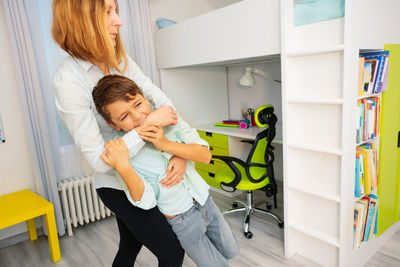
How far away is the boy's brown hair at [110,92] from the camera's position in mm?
922

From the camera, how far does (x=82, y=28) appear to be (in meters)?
0.91

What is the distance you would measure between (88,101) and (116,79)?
12 cm

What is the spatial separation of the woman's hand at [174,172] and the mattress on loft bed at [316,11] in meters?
1.18

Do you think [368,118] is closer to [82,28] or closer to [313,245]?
[313,245]

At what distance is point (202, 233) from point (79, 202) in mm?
1884

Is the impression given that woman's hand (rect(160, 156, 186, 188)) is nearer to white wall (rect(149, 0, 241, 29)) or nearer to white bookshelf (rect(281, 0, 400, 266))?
white bookshelf (rect(281, 0, 400, 266))

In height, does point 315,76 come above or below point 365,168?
above

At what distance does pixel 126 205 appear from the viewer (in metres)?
1.07

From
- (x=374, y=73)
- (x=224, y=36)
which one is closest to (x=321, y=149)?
(x=374, y=73)

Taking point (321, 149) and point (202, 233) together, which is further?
point (321, 149)

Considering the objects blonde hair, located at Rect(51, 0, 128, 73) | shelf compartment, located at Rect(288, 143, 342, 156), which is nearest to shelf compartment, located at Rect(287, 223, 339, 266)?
shelf compartment, located at Rect(288, 143, 342, 156)

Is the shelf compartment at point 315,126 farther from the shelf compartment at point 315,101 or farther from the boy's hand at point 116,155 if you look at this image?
the boy's hand at point 116,155

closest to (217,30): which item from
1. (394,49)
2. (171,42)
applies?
(171,42)

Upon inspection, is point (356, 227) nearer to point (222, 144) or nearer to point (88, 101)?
point (222, 144)
